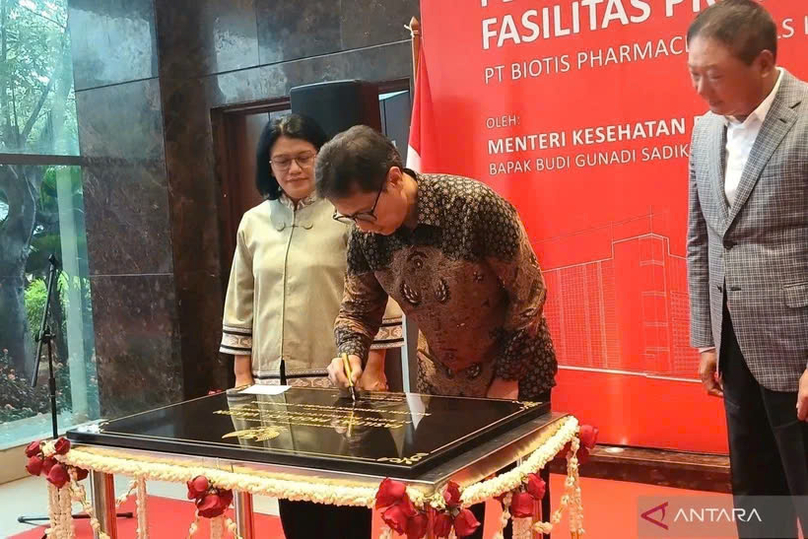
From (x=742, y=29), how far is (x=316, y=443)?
42.4 inches

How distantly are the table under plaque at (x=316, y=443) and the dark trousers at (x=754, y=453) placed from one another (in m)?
0.37

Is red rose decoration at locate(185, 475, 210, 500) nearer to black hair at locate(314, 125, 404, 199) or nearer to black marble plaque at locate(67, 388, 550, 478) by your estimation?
black marble plaque at locate(67, 388, 550, 478)

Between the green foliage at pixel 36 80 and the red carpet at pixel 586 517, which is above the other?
the green foliage at pixel 36 80

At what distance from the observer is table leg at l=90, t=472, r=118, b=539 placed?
5.81ft

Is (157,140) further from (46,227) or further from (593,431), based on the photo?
(593,431)

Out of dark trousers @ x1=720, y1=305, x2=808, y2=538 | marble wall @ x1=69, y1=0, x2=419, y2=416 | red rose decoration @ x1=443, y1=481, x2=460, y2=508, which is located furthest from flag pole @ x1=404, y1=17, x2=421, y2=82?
red rose decoration @ x1=443, y1=481, x2=460, y2=508

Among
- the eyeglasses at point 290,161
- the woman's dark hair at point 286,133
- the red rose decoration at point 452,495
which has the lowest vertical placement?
the red rose decoration at point 452,495

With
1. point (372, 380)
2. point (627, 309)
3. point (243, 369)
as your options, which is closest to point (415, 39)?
→ point (627, 309)

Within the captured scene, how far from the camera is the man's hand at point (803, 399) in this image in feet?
5.36

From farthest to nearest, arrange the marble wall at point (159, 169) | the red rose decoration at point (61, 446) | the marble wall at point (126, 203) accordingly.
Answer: the marble wall at point (126, 203)
the marble wall at point (159, 169)
the red rose decoration at point (61, 446)

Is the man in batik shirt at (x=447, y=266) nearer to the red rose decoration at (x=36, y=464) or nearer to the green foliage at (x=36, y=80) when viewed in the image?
the red rose decoration at (x=36, y=464)

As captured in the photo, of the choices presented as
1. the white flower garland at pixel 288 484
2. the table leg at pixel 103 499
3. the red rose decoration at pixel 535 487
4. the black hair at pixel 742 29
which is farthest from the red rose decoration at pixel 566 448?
the table leg at pixel 103 499

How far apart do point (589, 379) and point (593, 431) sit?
5.42 feet

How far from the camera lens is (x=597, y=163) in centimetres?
326
